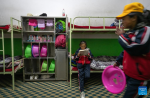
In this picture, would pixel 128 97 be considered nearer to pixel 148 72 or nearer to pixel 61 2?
pixel 148 72

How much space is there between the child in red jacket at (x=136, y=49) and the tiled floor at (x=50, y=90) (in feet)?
6.03

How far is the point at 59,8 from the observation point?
4492 millimetres

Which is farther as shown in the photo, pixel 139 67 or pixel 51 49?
pixel 51 49

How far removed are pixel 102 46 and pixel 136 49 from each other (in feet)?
11.7

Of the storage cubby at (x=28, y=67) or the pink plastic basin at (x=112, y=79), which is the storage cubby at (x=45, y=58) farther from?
the pink plastic basin at (x=112, y=79)

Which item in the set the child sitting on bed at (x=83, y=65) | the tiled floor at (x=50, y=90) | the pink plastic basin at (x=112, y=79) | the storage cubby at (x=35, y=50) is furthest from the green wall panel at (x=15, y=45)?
the pink plastic basin at (x=112, y=79)

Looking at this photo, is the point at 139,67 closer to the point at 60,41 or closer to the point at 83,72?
the point at 83,72

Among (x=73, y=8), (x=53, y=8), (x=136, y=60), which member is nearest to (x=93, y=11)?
(x=73, y=8)

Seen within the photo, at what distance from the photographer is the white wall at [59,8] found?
442 centimetres

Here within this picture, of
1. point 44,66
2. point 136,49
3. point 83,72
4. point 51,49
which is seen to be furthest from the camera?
point 51,49

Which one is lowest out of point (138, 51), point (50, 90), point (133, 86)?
point (50, 90)

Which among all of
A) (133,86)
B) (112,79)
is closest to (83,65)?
(112,79)

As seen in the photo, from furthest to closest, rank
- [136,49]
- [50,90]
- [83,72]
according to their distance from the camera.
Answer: [50,90], [83,72], [136,49]

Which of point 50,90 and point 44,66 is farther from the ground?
point 44,66
